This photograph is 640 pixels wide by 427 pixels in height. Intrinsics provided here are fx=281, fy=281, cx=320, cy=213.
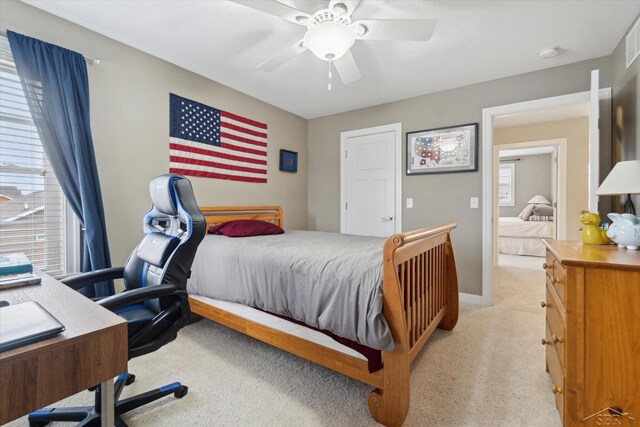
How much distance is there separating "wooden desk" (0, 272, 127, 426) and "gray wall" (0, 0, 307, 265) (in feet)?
6.08

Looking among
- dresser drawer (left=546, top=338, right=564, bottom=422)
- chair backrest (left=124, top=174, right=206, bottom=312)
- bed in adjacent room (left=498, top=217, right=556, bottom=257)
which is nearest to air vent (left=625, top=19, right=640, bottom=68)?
dresser drawer (left=546, top=338, right=564, bottom=422)

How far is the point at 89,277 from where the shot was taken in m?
1.52

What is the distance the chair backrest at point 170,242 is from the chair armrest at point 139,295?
0.10 metres

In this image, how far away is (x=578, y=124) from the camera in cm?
474

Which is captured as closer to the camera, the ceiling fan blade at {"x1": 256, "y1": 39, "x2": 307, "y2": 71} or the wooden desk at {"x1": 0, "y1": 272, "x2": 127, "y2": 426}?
the wooden desk at {"x1": 0, "y1": 272, "x2": 127, "y2": 426}

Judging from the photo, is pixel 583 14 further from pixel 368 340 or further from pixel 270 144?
pixel 270 144

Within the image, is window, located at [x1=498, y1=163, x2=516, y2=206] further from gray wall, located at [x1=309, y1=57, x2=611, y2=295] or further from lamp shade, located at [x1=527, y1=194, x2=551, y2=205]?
gray wall, located at [x1=309, y1=57, x2=611, y2=295]

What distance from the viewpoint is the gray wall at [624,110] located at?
2090mm

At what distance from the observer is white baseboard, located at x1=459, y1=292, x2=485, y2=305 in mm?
3195

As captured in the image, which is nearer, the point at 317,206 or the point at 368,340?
the point at 368,340

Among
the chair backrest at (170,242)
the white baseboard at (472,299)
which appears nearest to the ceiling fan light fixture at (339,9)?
the chair backrest at (170,242)

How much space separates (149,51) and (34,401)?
9.48 ft

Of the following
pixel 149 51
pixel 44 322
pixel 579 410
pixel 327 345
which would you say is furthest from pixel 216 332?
pixel 149 51

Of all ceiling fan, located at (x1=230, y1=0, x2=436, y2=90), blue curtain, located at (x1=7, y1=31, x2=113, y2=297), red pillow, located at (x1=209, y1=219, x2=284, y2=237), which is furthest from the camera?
red pillow, located at (x1=209, y1=219, x2=284, y2=237)
